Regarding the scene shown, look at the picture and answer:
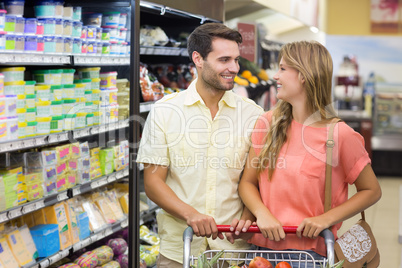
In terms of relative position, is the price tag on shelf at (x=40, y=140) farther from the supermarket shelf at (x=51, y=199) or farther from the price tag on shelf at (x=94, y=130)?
the price tag on shelf at (x=94, y=130)

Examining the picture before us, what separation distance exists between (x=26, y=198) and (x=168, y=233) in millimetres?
830

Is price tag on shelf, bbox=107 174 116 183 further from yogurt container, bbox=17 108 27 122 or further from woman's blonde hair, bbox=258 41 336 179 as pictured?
woman's blonde hair, bbox=258 41 336 179

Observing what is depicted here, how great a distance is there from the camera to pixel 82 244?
327cm

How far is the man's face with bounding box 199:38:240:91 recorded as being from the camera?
243 cm

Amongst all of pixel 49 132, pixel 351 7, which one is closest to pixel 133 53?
pixel 49 132

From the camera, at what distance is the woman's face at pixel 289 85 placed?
2266 millimetres

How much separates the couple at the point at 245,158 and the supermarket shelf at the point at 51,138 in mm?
633

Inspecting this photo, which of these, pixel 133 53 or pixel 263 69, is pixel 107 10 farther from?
pixel 263 69

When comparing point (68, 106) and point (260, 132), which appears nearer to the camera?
point (260, 132)

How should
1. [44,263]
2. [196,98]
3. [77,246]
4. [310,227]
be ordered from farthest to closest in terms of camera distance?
[77,246] → [44,263] → [196,98] → [310,227]

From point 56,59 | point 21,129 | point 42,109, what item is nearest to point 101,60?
point 56,59

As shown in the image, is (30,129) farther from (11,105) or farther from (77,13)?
(77,13)

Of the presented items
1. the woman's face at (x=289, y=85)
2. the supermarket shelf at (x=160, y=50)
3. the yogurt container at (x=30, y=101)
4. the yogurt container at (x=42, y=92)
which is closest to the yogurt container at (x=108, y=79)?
the supermarket shelf at (x=160, y=50)

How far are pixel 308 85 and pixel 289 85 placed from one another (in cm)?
8
